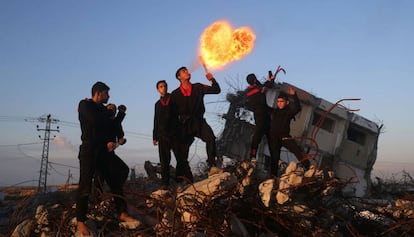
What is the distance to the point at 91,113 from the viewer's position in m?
5.25

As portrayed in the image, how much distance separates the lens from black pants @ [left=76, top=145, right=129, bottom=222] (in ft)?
17.4

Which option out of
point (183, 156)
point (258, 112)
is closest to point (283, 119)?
point (258, 112)

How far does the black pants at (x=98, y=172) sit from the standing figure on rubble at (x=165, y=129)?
4.36 ft

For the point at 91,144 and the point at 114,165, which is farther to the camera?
the point at 114,165

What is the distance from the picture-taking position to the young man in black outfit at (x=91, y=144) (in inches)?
208

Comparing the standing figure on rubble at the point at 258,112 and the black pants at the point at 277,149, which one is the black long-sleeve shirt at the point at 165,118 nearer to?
the standing figure on rubble at the point at 258,112

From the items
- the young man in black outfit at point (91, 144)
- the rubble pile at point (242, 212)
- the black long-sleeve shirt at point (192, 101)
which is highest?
the black long-sleeve shirt at point (192, 101)

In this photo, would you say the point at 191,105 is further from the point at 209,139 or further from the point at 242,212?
the point at 242,212

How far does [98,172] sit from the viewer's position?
5.68 metres

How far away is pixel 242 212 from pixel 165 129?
2135mm

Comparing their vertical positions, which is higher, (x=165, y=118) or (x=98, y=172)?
(x=165, y=118)

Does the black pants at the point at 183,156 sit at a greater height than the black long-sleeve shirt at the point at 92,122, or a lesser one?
lesser

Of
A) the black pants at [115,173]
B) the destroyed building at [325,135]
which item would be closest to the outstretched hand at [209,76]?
the black pants at [115,173]

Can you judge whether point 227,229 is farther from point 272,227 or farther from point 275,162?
point 275,162
